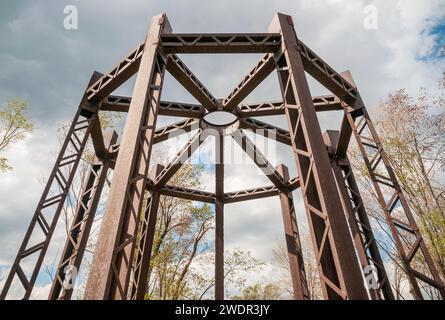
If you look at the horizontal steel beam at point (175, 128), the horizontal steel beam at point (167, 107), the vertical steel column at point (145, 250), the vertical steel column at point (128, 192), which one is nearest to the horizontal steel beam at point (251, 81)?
the horizontal steel beam at point (167, 107)

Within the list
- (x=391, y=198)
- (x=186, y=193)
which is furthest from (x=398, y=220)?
(x=186, y=193)

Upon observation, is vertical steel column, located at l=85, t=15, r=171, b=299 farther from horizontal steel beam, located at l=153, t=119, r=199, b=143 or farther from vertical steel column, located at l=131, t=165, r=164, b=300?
vertical steel column, located at l=131, t=165, r=164, b=300

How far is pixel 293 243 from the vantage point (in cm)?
1281

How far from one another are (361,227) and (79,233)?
10.2m

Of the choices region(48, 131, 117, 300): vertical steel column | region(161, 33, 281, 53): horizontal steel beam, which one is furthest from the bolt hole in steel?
region(48, 131, 117, 300): vertical steel column

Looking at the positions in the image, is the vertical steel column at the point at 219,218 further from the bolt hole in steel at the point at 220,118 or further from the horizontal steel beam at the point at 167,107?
the horizontal steel beam at the point at 167,107

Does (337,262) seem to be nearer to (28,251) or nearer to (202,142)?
(28,251)

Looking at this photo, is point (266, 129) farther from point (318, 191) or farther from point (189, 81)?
point (318, 191)

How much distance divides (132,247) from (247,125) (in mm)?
8507

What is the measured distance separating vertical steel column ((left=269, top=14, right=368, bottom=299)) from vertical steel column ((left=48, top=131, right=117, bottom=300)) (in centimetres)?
759

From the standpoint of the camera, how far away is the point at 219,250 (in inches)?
503

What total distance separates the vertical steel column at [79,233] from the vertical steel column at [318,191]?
759cm

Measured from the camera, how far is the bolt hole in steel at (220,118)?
38.0 feet

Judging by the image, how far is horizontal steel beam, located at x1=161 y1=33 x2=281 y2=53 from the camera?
708cm
